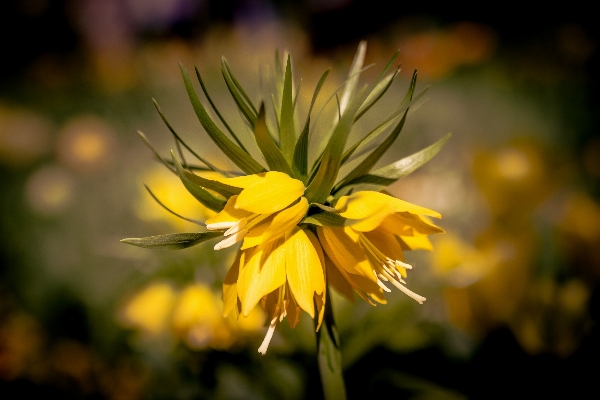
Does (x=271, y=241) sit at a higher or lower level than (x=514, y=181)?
higher

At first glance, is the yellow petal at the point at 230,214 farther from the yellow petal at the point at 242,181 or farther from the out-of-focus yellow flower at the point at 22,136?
the out-of-focus yellow flower at the point at 22,136

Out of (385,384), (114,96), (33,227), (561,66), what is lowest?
(33,227)

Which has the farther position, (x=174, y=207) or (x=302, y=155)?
(x=174, y=207)

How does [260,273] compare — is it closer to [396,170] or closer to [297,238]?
[297,238]

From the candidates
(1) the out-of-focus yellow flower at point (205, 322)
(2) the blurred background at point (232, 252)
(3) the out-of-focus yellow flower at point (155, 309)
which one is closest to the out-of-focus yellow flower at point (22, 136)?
(2) the blurred background at point (232, 252)

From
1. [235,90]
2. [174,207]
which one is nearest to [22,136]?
[174,207]

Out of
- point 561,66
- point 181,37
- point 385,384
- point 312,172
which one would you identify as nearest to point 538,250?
point 385,384

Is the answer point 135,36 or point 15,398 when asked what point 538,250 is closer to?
point 15,398
